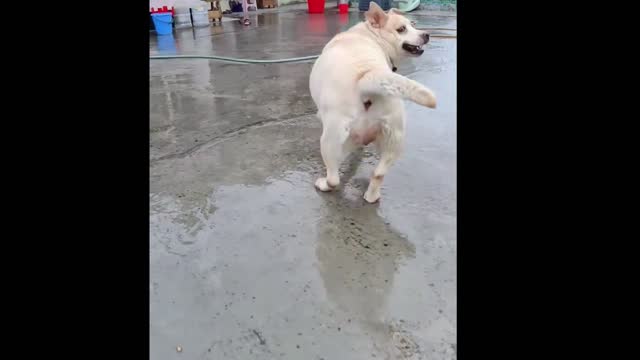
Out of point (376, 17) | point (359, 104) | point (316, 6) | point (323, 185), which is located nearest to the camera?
point (359, 104)

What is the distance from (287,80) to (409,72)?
156 cm

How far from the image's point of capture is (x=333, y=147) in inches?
94.5

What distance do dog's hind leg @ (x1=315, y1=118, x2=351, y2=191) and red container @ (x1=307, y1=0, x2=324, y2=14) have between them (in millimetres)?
11179

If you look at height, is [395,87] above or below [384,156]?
above

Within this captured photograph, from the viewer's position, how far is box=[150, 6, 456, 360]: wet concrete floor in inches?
60.4

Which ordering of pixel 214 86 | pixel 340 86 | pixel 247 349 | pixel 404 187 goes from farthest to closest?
pixel 214 86 → pixel 404 187 → pixel 340 86 → pixel 247 349

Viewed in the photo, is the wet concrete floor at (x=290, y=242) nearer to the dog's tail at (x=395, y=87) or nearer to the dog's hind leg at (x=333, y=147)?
the dog's hind leg at (x=333, y=147)

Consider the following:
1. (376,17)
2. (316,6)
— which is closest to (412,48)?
(376,17)

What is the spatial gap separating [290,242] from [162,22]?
8241mm

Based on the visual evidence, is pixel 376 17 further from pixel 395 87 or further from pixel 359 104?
pixel 395 87
